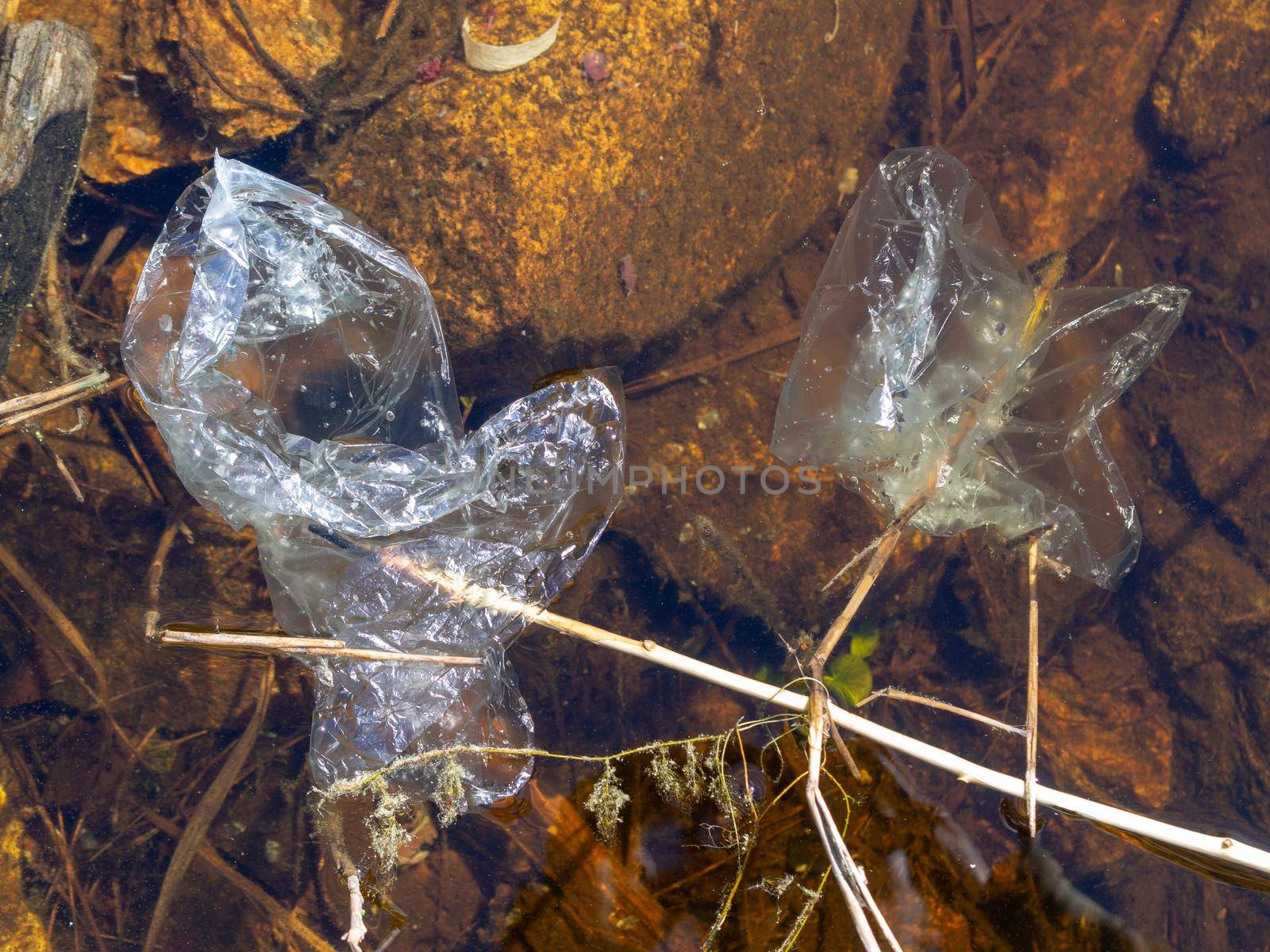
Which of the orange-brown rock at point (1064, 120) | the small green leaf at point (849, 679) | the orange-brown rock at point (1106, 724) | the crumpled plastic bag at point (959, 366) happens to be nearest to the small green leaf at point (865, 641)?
the small green leaf at point (849, 679)

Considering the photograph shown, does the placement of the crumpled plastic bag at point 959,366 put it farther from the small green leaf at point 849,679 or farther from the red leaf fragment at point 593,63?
the red leaf fragment at point 593,63

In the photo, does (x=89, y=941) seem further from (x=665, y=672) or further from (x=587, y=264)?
(x=587, y=264)

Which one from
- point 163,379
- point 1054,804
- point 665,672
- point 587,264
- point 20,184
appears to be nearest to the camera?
point 1054,804

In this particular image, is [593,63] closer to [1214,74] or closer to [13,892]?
[1214,74]

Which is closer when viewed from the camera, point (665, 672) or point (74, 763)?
point (74, 763)

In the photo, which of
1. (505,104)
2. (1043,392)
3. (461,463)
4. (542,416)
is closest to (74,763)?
(461,463)

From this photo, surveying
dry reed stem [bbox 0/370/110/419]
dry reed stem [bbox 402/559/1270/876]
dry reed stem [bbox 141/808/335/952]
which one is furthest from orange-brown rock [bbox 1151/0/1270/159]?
dry reed stem [bbox 141/808/335/952]
